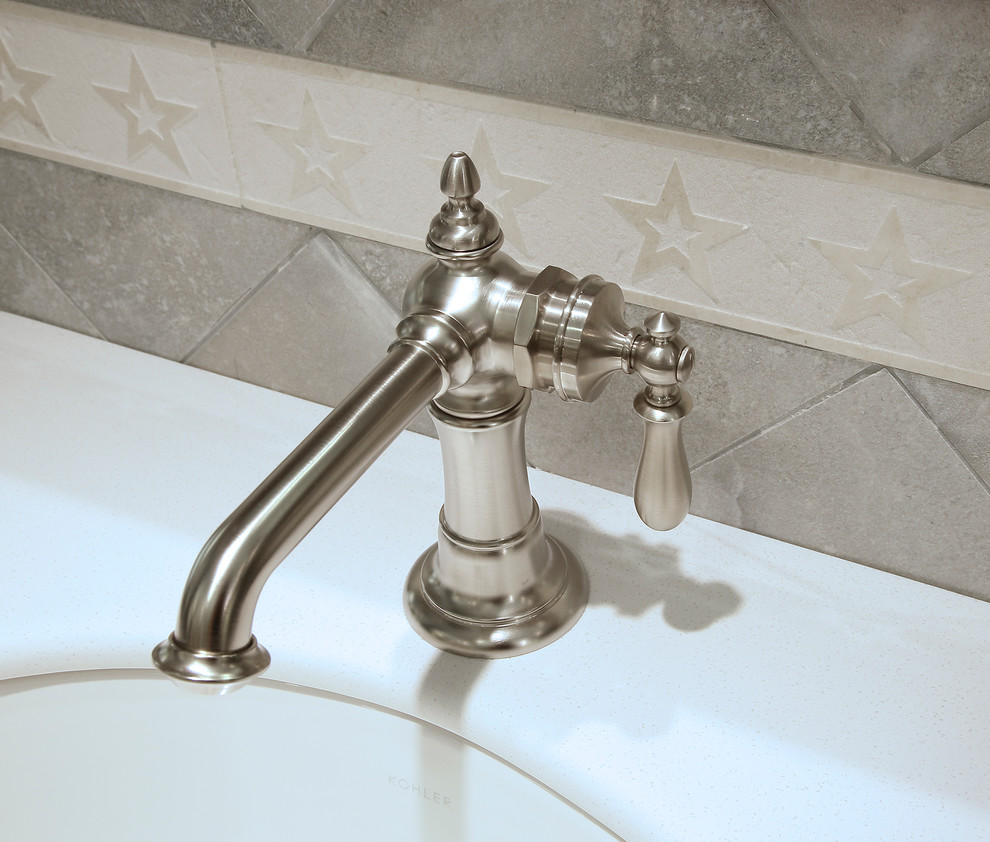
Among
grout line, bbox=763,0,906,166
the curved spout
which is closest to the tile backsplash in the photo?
grout line, bbox=763,0,906,166

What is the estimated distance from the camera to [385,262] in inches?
21.2

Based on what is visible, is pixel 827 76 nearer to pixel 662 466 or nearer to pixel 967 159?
pixel 967 159

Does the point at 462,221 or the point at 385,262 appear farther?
the point at 385,262

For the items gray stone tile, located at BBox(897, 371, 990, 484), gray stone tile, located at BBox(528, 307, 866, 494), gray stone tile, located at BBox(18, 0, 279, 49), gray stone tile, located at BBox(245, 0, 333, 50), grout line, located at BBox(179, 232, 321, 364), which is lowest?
gray stone tile, located at BBox(897, 371, 990, 484)

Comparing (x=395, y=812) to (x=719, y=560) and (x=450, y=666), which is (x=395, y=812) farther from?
(x=719, y=560)

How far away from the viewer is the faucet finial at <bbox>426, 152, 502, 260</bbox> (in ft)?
1.20

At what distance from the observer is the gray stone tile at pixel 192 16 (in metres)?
0.50

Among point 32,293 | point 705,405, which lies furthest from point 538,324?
point 32,293

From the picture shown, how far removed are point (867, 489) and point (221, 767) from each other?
1.07 ft

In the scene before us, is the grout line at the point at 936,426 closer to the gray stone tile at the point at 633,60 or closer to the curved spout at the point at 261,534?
the gray stone tile at the point at 633,60

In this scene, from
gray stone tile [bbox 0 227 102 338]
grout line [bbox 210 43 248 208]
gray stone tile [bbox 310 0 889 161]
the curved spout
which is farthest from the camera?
gray stone tile [bbox 0 227 102 338]

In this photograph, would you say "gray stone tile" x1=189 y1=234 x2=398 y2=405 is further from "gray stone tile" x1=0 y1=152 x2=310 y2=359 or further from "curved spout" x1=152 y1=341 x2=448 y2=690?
"curved spout" x1=152 y1=341 x2=448 y2=690

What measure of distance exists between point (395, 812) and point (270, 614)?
11 centimetres

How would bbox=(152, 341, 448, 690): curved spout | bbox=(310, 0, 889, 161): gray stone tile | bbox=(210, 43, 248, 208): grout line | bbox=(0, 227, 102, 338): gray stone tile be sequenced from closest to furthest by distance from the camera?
1. bbox=(152, 341, 448, 690): curved spout
2. bbox=(310, 0, 889, 161): gray stone tile
3. bbox=(210, 43, 248, 208): grout line
4. bbox=(0, 227, 102, 338): gray stone tile
